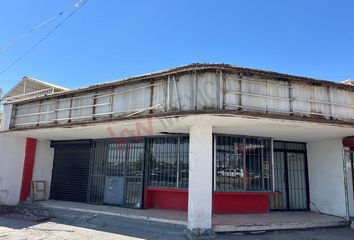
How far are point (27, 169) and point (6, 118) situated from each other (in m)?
2.64

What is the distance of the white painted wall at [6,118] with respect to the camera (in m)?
12.9

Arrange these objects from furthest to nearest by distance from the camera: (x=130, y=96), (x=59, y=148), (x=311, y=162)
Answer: (x=59, y=148) < (x=311, y=162) < (x=130, y=96)

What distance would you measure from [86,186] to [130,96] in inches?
248

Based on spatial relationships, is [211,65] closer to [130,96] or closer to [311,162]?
[130,96]

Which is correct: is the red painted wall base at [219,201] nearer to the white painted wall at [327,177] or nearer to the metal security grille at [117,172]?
the metal security grille at [117,172]

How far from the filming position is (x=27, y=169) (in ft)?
46.0

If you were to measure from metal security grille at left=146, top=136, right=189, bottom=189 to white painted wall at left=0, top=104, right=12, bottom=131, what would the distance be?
6.22 meters

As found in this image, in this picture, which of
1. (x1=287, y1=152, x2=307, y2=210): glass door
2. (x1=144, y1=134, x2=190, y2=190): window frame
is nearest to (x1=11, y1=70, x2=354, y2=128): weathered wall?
(x1=144, y1=134, x2=190, y2=190): window frame

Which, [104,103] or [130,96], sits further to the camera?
[104,103]

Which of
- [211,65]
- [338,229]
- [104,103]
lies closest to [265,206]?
[338,229]

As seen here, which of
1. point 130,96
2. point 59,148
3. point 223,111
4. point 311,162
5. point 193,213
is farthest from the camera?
point 59,148

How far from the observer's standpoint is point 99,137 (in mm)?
13406

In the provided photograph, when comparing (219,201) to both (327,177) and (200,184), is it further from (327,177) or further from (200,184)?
(327,177)

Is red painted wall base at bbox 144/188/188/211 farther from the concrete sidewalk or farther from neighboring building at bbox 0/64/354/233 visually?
the concrete sidewalk
